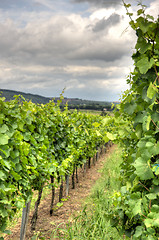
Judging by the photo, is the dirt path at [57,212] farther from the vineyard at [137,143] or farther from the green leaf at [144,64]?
the green leaf at [144,64]

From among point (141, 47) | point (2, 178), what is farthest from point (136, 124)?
point (2, 178)

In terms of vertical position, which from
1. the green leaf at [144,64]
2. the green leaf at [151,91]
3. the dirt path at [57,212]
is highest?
the green leaf at [144,64]

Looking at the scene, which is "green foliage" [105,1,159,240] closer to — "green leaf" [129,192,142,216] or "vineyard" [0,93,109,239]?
"green leaf" [129,192,142,216]

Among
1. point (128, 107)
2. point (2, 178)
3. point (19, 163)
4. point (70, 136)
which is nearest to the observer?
point (128, 107)

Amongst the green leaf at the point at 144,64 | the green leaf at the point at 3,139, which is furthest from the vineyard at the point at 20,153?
the green leaf at the point at 144,64

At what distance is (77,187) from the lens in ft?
28.6

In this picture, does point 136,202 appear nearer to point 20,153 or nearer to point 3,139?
point 3,139

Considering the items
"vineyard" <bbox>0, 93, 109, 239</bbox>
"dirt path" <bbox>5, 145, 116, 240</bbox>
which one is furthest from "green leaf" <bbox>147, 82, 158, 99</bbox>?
"dirt path" <bbox>5, 145, 116, 240</bbox>

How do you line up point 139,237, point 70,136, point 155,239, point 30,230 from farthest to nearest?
point 70,136
point 30,230
point 139,237
point 155,239

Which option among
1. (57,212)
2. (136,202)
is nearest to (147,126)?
(136,202)

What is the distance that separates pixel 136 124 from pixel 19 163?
6.79ft

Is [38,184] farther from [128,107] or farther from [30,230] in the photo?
[128,107]

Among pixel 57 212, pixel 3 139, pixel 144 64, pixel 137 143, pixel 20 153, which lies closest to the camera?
pixel 144 64

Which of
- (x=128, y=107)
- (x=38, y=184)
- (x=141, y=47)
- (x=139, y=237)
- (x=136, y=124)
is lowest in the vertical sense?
(x=38, y=184)
